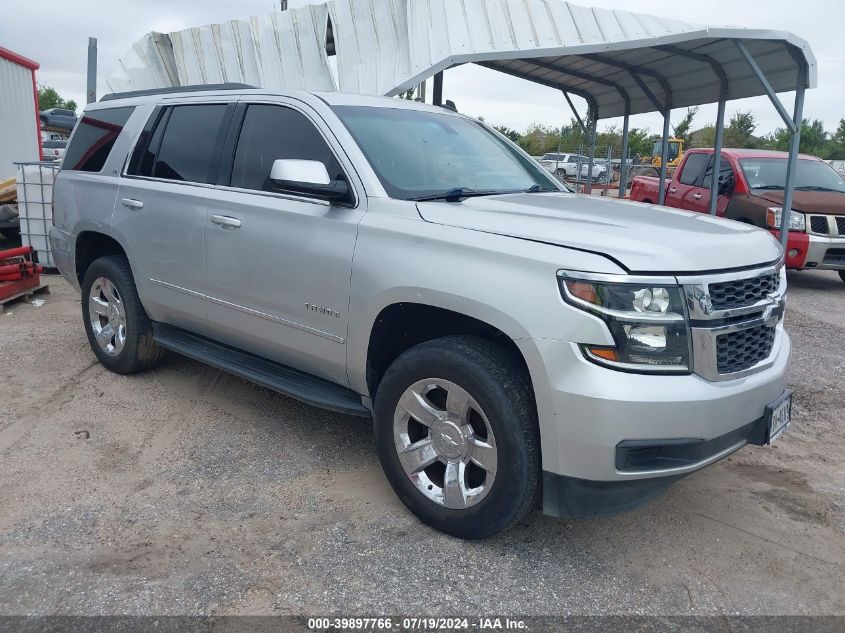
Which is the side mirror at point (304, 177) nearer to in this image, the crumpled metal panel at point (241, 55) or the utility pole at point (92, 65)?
the crumpled metal panel at point (241, 55)

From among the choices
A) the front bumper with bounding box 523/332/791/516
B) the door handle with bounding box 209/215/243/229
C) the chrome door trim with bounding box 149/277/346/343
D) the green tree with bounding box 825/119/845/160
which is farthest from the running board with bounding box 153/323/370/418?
the green tree with bounding box 825/119/845/160

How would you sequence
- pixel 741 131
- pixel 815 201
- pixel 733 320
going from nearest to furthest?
pixel 733 320, pixel 815 201, pixel 741 131

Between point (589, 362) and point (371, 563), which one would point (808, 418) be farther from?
point (371, 563)

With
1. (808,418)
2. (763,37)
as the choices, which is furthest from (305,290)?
(763,37)

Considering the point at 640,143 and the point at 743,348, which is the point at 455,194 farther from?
the point at 640,143

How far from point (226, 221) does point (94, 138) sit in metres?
1.98

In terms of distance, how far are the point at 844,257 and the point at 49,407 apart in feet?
30.1

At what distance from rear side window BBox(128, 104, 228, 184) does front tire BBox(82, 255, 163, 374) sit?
0.72 metres

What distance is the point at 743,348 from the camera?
2.89m

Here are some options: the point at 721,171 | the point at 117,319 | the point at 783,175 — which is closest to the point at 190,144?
the point at 117,319

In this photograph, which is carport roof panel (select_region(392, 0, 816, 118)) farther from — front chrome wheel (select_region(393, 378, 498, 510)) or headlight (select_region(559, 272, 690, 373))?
headlight (select_region(559, 272, 690, 373))

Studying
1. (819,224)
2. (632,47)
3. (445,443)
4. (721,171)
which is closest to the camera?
(445,443)

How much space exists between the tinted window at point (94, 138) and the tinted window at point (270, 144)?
4.58 feet

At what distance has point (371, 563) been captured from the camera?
9.72ft
